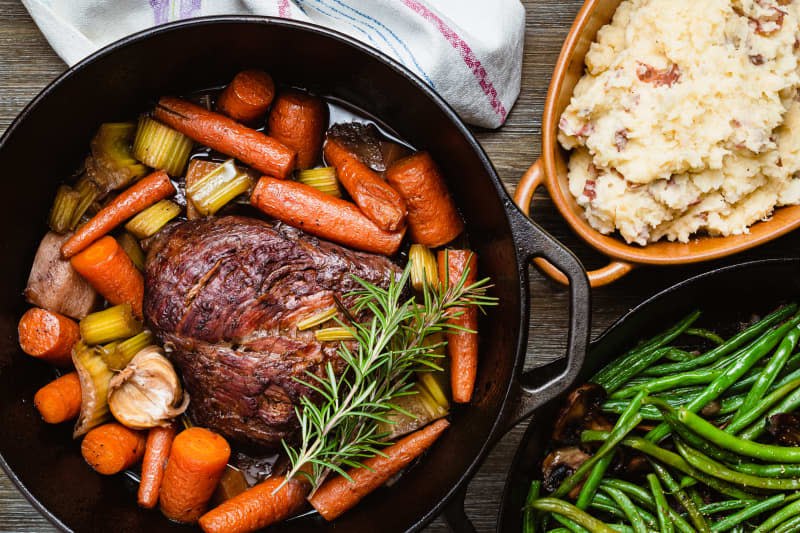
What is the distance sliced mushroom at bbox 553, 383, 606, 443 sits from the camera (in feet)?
7.63

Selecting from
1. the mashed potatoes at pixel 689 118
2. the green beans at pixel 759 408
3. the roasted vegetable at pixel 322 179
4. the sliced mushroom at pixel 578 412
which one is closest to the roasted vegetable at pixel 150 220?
the roasted vegetable at pixel 322 179

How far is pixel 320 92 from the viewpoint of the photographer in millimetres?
2537

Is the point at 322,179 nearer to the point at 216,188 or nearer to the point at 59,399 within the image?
the point at 216,188

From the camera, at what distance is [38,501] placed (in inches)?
81.5

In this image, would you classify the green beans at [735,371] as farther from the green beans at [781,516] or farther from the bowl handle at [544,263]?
the bowl handle at [544,263]

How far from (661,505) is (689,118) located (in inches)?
56.4

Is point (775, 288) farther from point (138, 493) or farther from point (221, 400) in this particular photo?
point (138, 493)

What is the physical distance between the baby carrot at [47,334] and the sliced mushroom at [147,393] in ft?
0.83

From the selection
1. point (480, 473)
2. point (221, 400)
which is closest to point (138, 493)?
point (221, 400)

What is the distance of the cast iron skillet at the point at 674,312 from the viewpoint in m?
2.33

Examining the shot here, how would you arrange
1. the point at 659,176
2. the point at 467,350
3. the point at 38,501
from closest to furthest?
the point at 38,501 < the point at 659,176 < the point at 467,350

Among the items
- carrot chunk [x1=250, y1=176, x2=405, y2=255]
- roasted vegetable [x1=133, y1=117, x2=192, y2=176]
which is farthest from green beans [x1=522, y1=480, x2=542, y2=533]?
roasted vegetable [x1=133, y1=117, x2=192, y2=176]

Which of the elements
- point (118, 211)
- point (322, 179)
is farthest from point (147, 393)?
point (322, 179)

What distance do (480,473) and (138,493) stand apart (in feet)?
4.60
